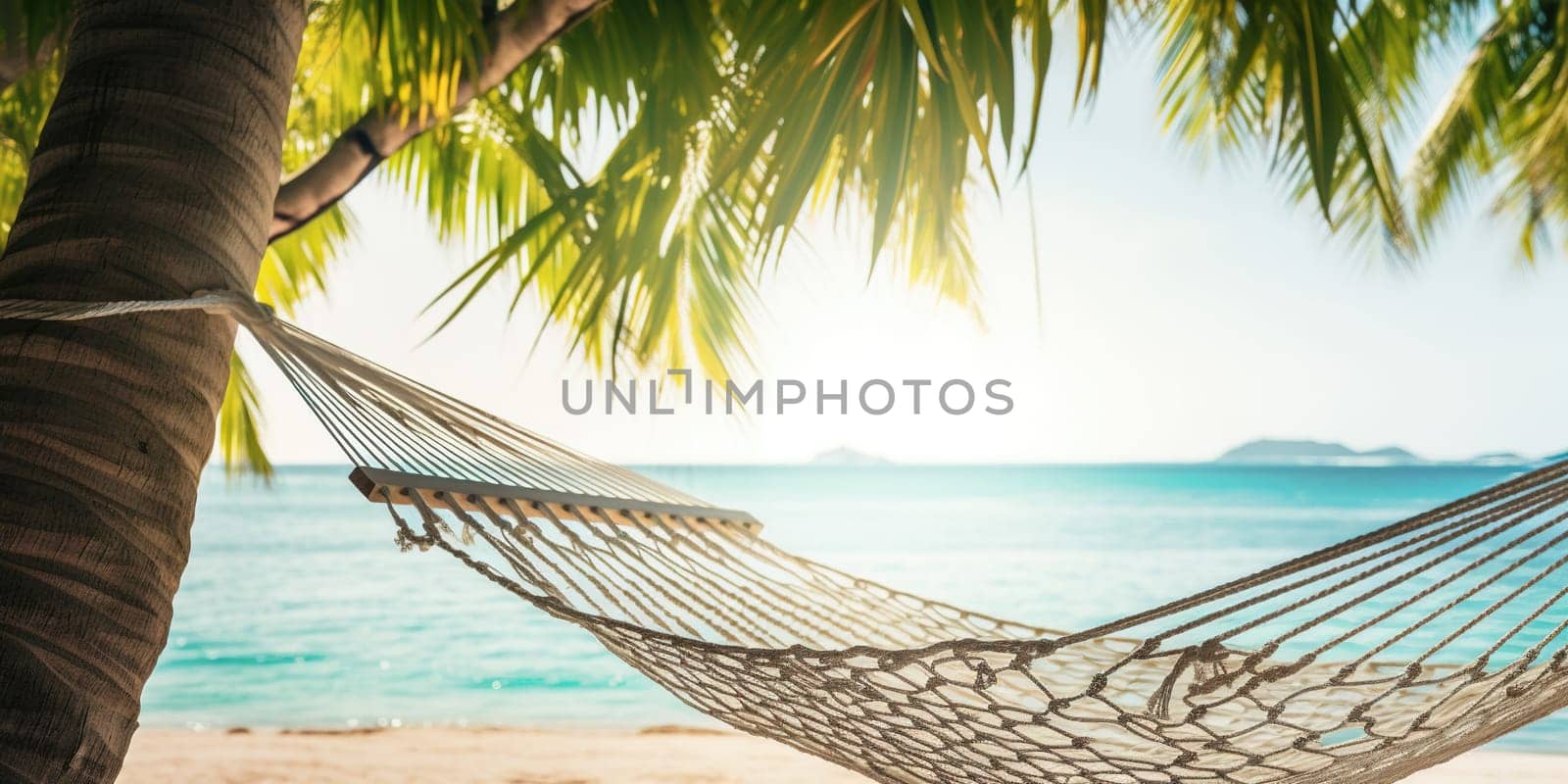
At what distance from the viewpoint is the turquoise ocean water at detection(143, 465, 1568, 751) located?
5668 mm

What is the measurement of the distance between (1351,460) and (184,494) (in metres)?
15.2

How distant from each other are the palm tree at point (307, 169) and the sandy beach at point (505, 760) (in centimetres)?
162

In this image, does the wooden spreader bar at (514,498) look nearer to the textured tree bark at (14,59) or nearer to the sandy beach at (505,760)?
the textured tree bark at (14,59)

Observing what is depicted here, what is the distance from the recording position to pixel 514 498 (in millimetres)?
1122

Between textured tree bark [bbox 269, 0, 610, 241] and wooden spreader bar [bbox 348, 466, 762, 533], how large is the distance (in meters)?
0.56

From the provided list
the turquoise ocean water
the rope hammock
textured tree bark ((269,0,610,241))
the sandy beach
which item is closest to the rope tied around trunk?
the rope hammock

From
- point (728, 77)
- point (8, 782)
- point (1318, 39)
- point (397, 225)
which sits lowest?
point (8, 782)

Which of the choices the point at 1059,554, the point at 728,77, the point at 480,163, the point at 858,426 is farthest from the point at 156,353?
the point at 858,426

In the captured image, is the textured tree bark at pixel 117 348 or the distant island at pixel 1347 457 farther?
the distant island at pixel 1347 457

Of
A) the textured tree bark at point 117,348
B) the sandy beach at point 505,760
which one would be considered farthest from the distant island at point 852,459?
the textured tree bark at point 117,348

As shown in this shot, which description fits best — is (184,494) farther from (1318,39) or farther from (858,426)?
(858,426)

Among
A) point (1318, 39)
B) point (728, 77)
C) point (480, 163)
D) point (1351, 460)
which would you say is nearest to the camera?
point (1318, 39)

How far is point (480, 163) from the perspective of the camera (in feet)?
8.40

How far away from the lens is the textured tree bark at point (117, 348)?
663 millimetres
